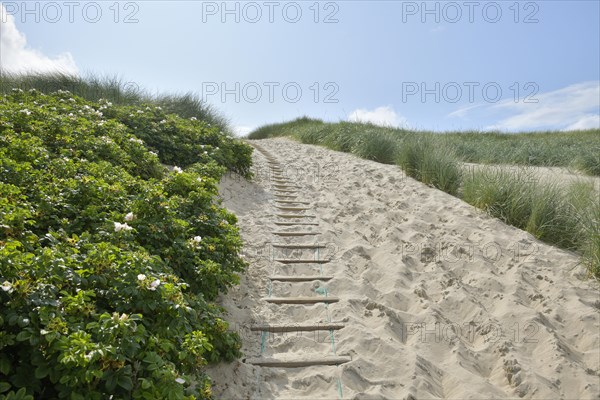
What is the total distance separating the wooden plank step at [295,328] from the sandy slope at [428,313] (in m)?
0.09

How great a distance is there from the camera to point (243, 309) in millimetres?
4406

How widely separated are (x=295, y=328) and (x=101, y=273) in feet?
6.24

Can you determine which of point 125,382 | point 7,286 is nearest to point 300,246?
point 125,382

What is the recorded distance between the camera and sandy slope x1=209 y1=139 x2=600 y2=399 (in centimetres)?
345

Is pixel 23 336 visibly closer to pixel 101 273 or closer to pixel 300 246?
pixel 101 273

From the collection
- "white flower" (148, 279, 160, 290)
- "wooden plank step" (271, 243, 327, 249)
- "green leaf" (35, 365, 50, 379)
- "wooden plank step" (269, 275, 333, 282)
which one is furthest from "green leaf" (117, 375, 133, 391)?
"wooden plank step" (271, 243, 327, 249)

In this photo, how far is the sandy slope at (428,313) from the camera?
3.45 m

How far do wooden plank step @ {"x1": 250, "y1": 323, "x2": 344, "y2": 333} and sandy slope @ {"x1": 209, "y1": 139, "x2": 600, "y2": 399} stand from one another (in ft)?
0.30

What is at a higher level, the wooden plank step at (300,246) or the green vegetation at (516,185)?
the green vegetation at (516,185)

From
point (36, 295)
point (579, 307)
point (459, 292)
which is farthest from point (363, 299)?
point (36, 295)

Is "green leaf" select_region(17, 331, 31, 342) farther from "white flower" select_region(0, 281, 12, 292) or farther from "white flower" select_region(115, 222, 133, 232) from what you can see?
"white flower" select_region(115, 222, 133, 232)

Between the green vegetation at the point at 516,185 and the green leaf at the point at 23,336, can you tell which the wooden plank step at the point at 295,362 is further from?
the green vegetation at the point at 516,185

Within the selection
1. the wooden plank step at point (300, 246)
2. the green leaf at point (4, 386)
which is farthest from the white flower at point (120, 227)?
the wooden plank step at point (300, 246)

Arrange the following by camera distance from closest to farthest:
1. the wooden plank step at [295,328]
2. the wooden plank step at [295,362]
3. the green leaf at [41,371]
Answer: the green leaf at [41,371], the wooden plank step at [295,362], the wooden plank step at [295,328]
